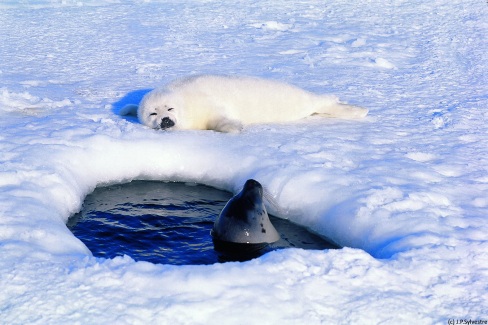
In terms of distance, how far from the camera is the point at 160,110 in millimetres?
5152

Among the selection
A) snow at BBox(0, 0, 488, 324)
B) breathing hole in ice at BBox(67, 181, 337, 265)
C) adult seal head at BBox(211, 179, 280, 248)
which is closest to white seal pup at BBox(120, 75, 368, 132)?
snow at BBox(0, 0, 488, 324)

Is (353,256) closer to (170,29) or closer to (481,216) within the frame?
(481,216)

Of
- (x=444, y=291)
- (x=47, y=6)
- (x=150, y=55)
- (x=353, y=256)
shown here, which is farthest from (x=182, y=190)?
(x=47, y=6)

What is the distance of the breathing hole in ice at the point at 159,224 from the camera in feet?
11.5

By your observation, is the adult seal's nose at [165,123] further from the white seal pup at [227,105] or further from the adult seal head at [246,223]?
the adult seal head at [246,223]

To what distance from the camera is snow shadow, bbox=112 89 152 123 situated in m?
5.38

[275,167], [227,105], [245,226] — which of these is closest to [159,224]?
[245,226]

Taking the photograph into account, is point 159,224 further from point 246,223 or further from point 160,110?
point 160,110

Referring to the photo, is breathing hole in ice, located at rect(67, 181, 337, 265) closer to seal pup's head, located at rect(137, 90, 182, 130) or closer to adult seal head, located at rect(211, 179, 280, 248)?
adult seal head, located at rect(211, 179, 280, 248)

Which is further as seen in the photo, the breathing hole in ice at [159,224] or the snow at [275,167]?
the breathing hole in ice at [159,224]

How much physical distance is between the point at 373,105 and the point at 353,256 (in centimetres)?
305

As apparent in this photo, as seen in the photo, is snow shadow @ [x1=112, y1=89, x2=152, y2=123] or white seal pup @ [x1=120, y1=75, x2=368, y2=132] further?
snow shadow @ [x1=112, y1=89, x2=152, y2=123]

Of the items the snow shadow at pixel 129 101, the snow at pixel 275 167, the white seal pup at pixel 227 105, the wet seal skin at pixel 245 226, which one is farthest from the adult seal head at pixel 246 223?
the snow shadow at pixel 129 101

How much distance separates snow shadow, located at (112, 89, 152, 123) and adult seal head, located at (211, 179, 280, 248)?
186cm
